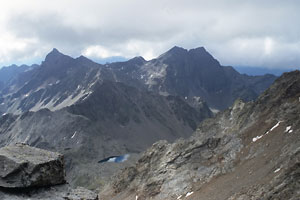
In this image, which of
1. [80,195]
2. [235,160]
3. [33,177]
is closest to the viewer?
[33,177]

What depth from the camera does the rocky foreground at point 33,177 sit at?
22219 millimetres

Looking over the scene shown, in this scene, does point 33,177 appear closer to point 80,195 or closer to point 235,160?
point 80,195

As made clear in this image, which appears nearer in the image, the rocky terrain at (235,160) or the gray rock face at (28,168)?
the gray rock face at (28,168)

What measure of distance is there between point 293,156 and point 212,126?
56.8 m

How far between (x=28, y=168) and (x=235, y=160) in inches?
2137

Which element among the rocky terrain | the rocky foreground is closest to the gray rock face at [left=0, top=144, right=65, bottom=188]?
the rocky foreground

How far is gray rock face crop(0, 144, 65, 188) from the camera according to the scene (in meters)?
22.3

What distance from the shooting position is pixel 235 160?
227 feet

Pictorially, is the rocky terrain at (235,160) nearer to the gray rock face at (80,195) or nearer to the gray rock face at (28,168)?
the gray rock face at (80,195)

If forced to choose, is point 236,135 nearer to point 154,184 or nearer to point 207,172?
point 207,172

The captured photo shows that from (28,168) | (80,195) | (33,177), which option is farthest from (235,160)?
(28,168)

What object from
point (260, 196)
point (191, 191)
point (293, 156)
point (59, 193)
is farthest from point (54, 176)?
point (191, 191)

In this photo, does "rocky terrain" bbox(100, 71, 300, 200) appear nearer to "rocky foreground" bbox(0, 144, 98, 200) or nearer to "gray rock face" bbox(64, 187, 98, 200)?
"gray rock face" bbox(64, 187, 98, 200)

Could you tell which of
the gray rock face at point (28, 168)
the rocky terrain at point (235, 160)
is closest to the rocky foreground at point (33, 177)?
the gray rock face at point (28, 168)
